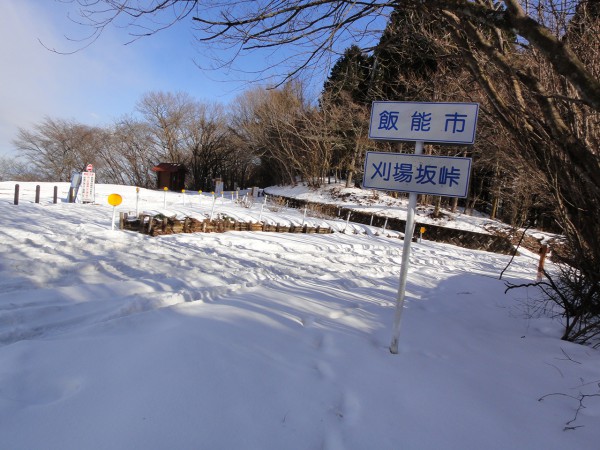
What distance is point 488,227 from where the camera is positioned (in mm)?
20797

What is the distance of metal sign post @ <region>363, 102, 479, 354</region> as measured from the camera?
2814mm

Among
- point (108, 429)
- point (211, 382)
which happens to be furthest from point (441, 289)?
point (108, 429)

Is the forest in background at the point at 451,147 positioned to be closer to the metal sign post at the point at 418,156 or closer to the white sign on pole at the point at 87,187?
the metal sign post at the point at 418,156

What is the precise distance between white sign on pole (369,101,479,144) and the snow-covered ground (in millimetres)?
1960

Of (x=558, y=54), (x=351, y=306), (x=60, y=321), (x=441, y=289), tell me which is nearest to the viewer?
Answer: (x=558, y=54)

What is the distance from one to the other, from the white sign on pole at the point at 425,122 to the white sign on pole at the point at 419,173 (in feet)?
0.56

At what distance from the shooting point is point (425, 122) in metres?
2.98

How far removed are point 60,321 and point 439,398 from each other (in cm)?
353

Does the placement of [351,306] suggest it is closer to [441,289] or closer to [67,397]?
[441,289]

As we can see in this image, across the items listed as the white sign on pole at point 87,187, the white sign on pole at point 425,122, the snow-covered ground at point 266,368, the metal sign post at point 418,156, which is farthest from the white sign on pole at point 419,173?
the white sign on pole at point 87,187

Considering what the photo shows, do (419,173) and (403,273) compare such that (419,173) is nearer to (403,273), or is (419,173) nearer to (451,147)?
Result: (403,273)

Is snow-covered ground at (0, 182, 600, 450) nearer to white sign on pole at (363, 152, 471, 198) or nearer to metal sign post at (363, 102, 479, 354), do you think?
metal sign post at (363, 102, 479, 354)

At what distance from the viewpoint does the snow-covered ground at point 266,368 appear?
6.73ft

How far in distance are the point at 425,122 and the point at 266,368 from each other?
94.9 inches
